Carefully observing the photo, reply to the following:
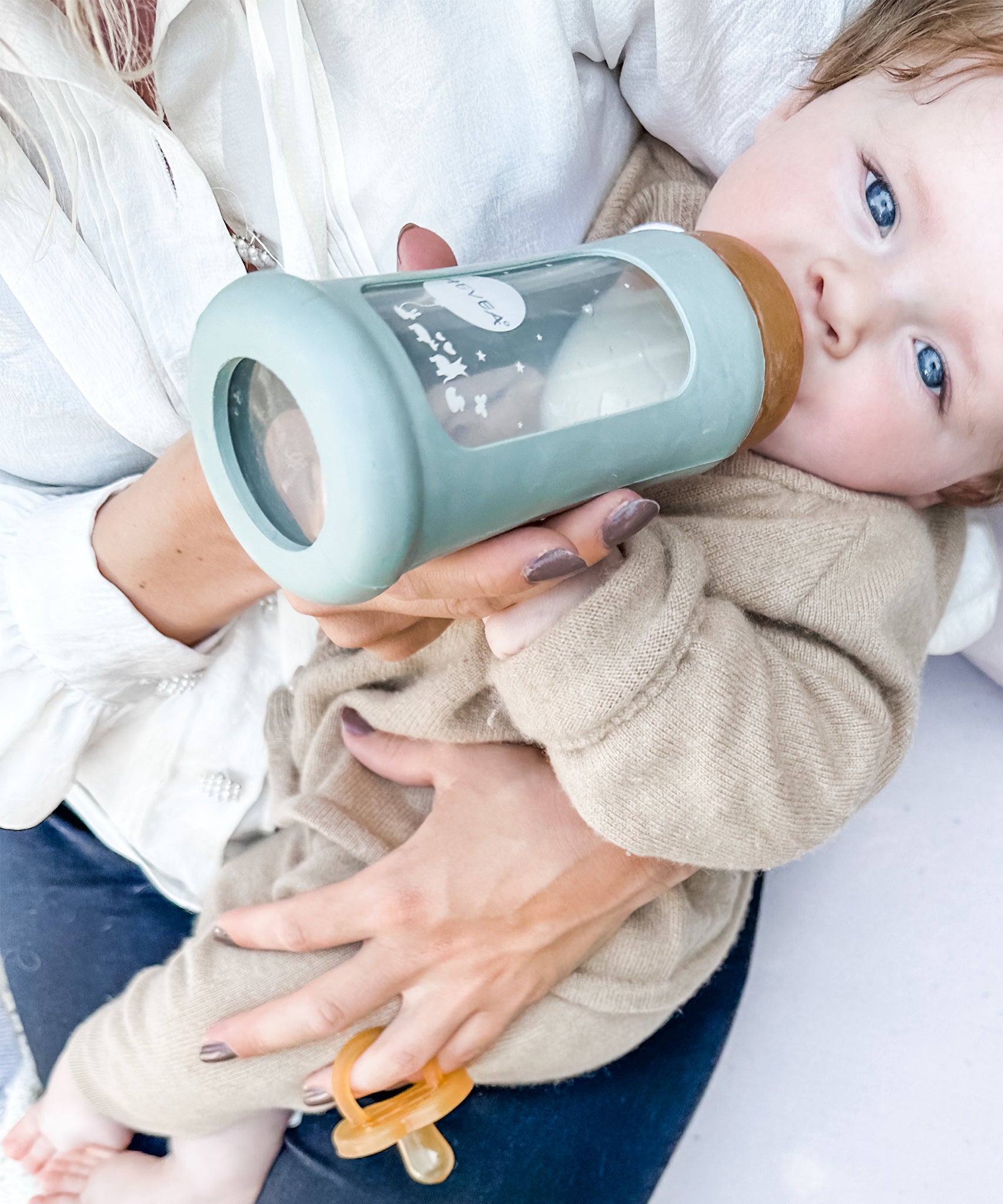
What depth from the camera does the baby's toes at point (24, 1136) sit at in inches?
39.7

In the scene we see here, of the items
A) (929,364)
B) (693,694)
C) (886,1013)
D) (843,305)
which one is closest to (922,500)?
(929,364)

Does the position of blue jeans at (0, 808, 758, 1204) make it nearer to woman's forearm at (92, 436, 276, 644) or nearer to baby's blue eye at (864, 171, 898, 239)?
woman's forearm at (92, 436, 276, 644)

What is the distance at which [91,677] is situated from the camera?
35.1 inches

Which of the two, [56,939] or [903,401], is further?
[56,939]

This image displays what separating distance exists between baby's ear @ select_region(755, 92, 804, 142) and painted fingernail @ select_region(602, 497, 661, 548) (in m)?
0.48

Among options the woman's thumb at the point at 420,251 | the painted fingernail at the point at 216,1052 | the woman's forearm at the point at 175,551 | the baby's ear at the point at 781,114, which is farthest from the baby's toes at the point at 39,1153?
the baby's ear at the point at 781,114

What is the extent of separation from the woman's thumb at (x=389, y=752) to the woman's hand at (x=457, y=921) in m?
0.02

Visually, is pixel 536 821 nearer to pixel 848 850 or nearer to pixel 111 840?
pixel 111 840

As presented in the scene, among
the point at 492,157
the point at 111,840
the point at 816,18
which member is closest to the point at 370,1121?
the point at 111,840

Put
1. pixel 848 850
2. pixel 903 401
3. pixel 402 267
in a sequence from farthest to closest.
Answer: pixel 848 850
pixel 903 401
pixel 402 267

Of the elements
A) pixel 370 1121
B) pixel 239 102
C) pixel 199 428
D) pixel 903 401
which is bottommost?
pixel 370 1121

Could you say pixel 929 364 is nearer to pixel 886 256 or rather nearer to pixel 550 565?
pixel 886 256

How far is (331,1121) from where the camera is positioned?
95 centimetres

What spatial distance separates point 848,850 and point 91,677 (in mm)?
956
